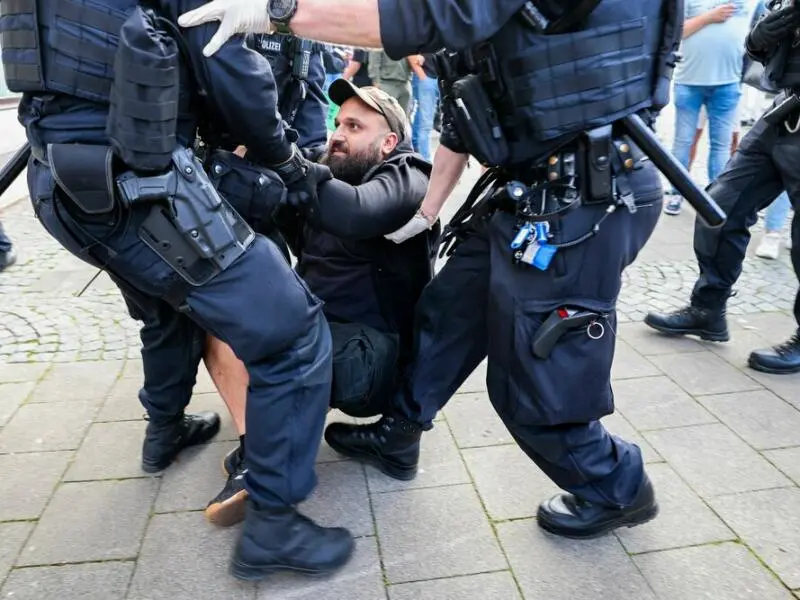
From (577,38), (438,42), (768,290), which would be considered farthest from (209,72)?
(768,290)

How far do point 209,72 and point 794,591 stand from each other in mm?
2145

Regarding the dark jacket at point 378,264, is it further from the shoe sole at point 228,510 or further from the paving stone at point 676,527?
the paving stone at point 676,527

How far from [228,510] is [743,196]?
275 cm

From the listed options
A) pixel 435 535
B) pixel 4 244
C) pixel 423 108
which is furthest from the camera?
pixel 423 108

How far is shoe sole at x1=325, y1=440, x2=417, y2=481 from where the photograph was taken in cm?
249

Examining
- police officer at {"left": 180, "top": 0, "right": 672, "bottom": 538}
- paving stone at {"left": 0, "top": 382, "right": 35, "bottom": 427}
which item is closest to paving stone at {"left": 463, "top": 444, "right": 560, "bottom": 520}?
police officer at {"left": 180, "top": 0, "right": 672, "bottom": 538}

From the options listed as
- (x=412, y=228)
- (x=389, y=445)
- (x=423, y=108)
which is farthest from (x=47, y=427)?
(x=423, y=108)

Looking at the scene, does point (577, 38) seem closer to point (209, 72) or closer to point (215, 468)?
point (209, 72)

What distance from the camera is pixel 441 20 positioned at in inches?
60.1

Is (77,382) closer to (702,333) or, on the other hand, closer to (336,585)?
(336,585)

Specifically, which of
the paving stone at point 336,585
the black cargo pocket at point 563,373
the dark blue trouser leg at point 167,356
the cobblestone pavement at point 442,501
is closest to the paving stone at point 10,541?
the cobblestone pavement at point 442,501

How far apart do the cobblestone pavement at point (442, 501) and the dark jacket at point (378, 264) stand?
1.78ft

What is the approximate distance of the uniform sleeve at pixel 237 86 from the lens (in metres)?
1.67

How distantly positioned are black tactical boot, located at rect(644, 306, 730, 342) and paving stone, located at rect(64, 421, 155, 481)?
2.64m
